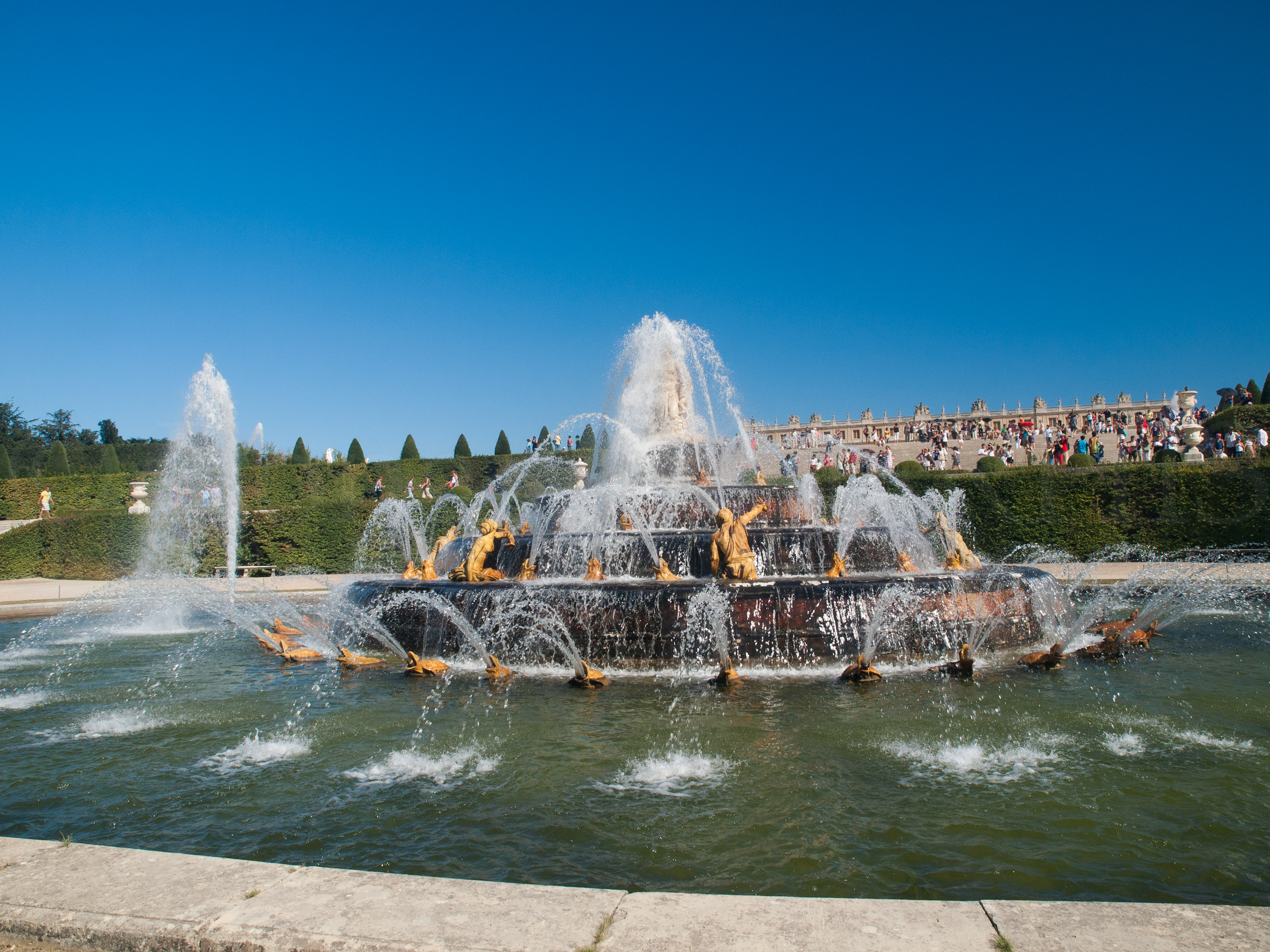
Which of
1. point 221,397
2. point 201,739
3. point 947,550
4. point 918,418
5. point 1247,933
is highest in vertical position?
point 918,418

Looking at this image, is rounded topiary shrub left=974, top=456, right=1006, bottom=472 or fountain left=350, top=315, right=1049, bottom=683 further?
rounded topiary shrub left=974, top=456, right=1006, bottom=472

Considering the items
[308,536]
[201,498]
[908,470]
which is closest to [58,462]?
[201,498]

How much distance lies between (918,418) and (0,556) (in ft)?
294

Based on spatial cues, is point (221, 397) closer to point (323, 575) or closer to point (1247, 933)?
point (323, 575)

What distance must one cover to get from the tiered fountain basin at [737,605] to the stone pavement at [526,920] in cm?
584

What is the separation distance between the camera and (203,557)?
24.3 meters

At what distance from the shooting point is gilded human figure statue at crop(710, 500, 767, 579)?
381 inches

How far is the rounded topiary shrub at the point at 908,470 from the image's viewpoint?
88.1 feet

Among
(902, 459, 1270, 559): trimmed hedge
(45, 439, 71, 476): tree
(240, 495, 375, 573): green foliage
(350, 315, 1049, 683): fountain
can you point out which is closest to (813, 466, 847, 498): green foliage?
(902, 459, 1270, 559): trimmed hedge

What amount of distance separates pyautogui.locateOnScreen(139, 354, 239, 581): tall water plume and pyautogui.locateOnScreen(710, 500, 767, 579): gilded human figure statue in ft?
41.0

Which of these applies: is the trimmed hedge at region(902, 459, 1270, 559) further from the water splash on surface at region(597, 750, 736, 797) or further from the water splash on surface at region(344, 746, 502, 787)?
the water splash on surface at region(344, 746, 502, 787)

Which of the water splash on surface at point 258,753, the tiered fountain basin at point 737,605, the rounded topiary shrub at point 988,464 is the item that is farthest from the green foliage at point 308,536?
the rounded topiary shrub at point 988,464

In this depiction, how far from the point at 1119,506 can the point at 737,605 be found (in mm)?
16755

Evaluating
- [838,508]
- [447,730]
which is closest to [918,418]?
[838,508]
